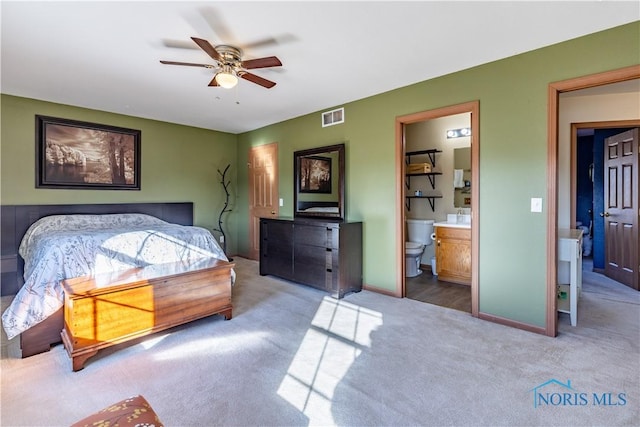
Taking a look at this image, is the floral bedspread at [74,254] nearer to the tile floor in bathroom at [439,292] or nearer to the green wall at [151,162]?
the green wall at [151,162]

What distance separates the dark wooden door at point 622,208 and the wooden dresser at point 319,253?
3.59m

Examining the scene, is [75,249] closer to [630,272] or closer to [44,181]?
[44,181]

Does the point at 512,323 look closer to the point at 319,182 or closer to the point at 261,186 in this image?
the point at 319,182

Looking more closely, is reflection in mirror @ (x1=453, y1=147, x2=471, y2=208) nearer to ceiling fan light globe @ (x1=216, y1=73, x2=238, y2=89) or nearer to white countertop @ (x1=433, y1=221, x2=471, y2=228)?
white countertop @ (x1=433, y1=221, x2=471, y2=228)

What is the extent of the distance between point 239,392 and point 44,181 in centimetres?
417

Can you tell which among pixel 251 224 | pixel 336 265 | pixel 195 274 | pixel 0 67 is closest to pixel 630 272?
pixel 336 265

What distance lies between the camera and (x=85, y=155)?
4.47m

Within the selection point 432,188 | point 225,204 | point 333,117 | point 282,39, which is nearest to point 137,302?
point 282,39

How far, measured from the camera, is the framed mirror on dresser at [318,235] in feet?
12.6

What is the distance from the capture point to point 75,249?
8.89 feet

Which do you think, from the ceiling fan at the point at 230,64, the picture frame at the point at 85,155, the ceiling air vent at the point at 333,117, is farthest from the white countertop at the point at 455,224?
the picture frame at the point at 85,155

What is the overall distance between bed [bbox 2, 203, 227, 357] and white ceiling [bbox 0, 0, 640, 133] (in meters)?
1.60

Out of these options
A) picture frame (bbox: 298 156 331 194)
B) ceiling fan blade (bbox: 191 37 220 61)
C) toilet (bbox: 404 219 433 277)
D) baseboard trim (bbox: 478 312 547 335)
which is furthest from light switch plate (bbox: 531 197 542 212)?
ceiling fan blade (bbox: 191 37 220 61)
